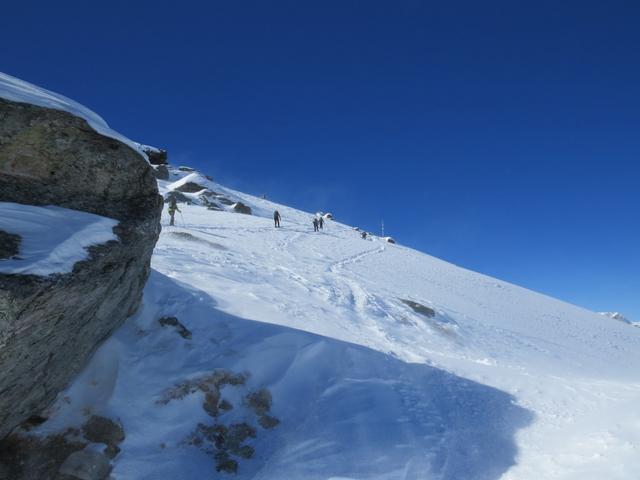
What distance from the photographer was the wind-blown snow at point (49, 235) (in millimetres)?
4496

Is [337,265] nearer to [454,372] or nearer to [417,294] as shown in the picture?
[417,294]

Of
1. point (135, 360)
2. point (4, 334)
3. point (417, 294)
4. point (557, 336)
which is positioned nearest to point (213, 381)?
point (135, 360)

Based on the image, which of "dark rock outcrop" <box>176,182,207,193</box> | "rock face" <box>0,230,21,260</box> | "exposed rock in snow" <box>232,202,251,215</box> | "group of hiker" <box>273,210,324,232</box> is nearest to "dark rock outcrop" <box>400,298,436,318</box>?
"rock face" <box>0,230,21,260</box>

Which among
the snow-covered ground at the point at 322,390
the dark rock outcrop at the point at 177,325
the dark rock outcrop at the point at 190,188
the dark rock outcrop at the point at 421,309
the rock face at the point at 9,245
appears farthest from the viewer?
the dark rock outcrop at the point at 190,188

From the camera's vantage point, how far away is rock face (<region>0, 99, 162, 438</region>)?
438 cm

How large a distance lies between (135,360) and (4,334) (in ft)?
14.1

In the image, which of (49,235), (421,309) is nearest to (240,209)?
(421,309)

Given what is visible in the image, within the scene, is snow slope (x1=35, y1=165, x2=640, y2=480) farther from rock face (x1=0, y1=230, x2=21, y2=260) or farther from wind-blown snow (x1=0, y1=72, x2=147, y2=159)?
wind-blown snow (x1=0, y1=72, x2=147, y2=159)

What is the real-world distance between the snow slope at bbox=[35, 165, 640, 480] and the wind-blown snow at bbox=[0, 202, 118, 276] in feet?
9.32

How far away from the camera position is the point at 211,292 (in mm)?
12234

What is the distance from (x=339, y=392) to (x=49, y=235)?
672 cm

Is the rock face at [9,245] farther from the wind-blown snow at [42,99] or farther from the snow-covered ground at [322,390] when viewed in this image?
the wind-blown snow at [42,99]

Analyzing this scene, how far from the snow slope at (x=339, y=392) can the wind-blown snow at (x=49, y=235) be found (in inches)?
112

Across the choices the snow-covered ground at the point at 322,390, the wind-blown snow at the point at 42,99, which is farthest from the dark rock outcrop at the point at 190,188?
the wind-blown snow at the point at 42,99
